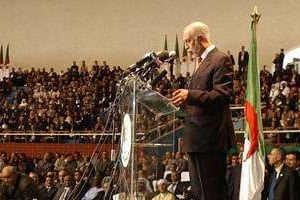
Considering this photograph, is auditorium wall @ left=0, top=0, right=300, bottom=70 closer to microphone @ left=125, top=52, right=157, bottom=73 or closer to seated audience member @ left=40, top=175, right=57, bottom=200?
seated audience member @ left=40, top=175, right=57, bottom=200

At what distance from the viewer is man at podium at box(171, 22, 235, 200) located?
328 cm

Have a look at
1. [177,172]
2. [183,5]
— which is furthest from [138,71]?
[183,5]

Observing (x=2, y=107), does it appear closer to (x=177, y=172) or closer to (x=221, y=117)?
(x=177, y=172)

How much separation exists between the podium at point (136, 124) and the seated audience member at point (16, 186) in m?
3.74

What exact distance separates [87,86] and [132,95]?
14.8m

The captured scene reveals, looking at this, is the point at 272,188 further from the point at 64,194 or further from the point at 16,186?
the point at 64,194

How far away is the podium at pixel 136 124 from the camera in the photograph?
152 inches

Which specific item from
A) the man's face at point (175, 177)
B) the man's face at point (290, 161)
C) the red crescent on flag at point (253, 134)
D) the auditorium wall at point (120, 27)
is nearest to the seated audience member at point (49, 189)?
the man's face at point (175, 177)

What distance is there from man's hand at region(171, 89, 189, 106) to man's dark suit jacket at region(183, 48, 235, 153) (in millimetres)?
23

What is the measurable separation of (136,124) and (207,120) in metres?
0.68

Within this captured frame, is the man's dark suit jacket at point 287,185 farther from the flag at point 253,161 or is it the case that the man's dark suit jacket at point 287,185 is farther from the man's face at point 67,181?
the man's face at point 67,181

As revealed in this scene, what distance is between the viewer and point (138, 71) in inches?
155

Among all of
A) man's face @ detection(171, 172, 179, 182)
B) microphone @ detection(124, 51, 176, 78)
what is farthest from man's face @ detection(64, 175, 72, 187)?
microphone @ detection(124, 51, 176, 78)

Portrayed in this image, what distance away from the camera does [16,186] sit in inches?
298
